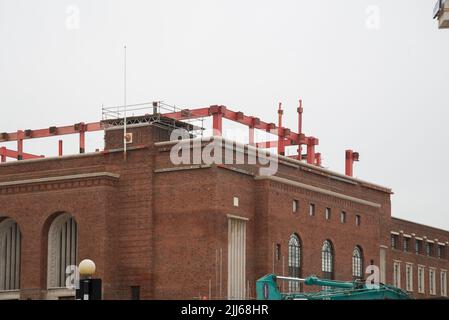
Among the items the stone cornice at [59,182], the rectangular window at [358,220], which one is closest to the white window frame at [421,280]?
the rectangular window at [358,220]

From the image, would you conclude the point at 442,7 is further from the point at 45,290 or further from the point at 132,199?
the point at 45,290

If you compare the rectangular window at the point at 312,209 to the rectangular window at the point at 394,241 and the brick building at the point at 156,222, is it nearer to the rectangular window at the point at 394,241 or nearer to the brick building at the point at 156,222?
the brick building at the point at 156,222

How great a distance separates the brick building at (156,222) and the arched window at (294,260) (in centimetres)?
7

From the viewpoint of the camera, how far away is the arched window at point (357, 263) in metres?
76.4

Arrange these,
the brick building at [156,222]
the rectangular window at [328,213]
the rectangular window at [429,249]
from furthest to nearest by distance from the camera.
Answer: the rectangular window at [429,249] → the rectangular window at [328,213] → the brick building at [156,222]

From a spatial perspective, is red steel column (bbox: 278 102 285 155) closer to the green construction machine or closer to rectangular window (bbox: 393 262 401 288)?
the green construction machine

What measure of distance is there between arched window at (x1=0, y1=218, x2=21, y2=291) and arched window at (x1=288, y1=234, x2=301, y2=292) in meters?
19.1

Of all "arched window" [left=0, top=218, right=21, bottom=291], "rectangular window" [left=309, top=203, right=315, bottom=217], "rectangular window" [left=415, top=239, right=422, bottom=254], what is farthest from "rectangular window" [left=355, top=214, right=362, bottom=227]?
"arched window" [left=0, top=218, right=21, bottom=291]

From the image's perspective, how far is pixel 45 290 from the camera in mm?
65312

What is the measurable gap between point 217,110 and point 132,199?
856cm

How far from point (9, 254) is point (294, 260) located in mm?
20260

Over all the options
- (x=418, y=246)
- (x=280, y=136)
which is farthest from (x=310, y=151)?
(x=418, y=246)

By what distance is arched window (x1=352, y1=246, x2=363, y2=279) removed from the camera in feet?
251
